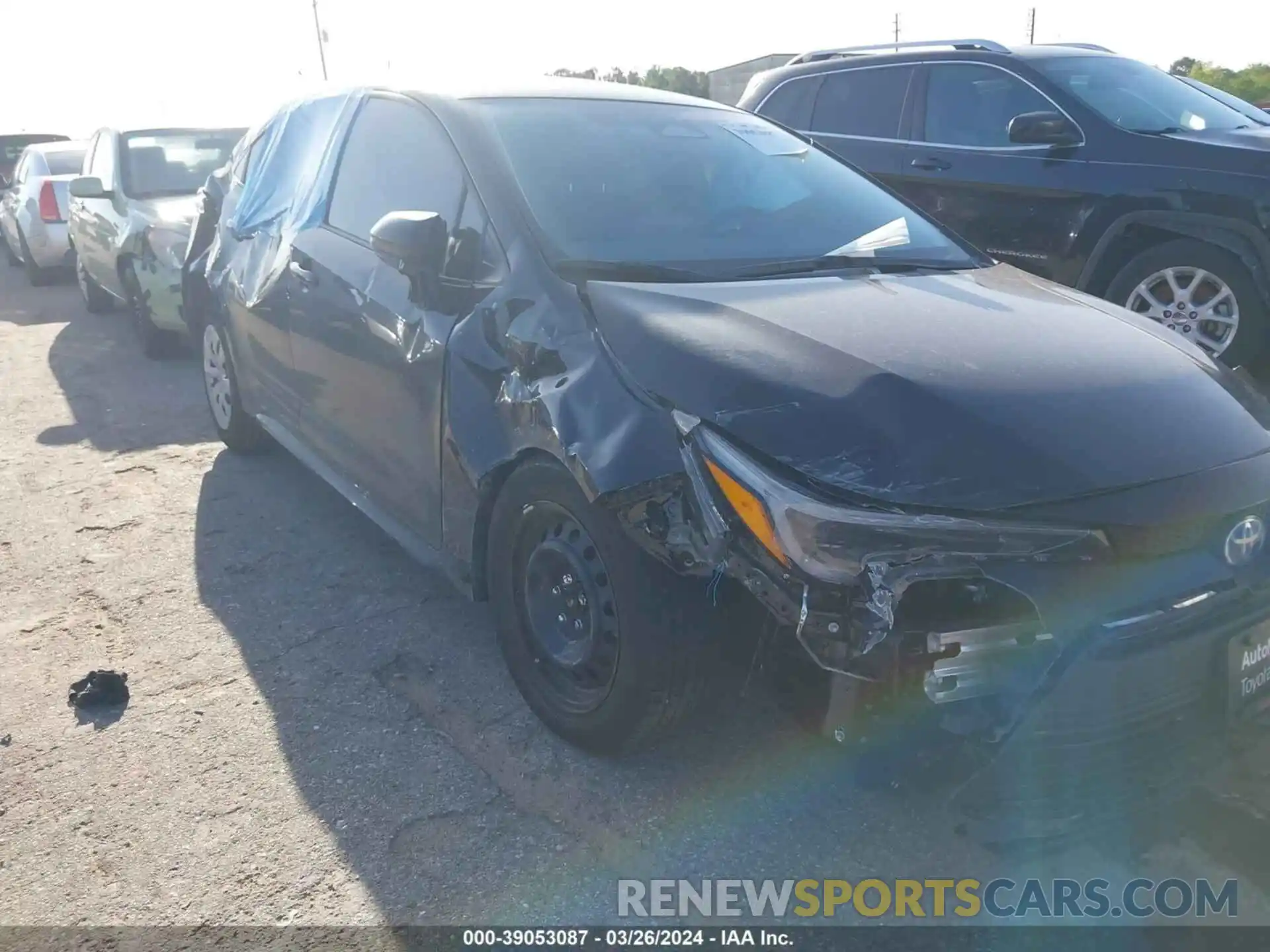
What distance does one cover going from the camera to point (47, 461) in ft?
17.9

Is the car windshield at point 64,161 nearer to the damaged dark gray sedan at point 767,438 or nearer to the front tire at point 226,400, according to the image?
the front tire at point 226,400

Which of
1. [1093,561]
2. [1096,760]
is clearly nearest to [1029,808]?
[1096,760]

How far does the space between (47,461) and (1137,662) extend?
5140 millimetres

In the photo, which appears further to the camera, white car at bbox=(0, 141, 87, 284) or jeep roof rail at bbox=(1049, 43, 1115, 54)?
white car at bbox=(0, 141, 87, 284)

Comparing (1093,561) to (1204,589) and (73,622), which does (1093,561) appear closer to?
(1204,589)

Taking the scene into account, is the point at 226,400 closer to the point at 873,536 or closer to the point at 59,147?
the point at 873,536

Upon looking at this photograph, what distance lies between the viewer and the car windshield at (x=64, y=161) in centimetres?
1214

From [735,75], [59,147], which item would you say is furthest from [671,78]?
[59,147]

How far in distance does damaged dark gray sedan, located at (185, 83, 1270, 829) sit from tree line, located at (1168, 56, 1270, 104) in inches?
1298

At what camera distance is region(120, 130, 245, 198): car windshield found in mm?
8055

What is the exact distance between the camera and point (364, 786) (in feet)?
9.11

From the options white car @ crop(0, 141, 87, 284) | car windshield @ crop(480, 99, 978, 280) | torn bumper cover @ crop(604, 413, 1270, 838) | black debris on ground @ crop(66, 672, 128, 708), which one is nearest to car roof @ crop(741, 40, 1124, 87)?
car windshield @ crop(480, 99, 978, 280)

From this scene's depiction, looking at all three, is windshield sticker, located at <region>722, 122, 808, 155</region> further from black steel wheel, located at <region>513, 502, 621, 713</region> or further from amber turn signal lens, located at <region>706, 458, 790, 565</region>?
amber turn signal lens, located at <region>706, 458, 790, 565</region>

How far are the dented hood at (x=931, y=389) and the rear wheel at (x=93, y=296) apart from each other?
8265mm
